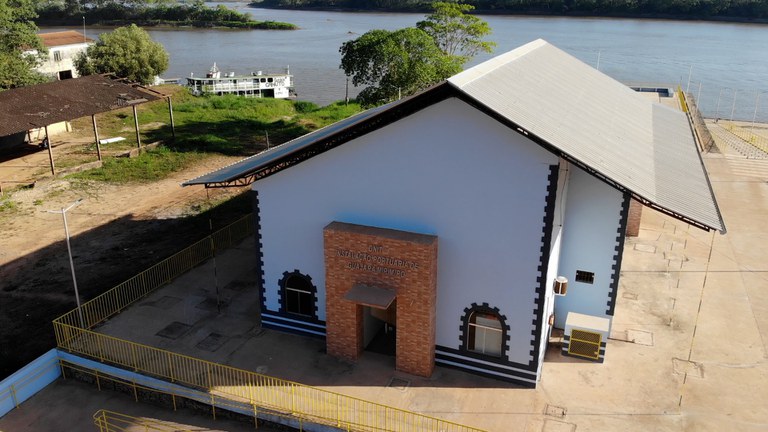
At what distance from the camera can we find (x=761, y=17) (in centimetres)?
11894

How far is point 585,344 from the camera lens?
18.5 m

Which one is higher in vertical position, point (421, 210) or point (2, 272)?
point (421, 210)

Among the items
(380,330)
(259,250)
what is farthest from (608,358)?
(259,250)

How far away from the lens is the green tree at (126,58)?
195 feet

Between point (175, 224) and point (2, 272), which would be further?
point (175, 224)

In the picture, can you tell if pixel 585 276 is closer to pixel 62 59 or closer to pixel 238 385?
pixel 238 385

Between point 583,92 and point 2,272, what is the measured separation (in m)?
24.7

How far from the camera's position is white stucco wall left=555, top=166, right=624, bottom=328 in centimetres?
1838

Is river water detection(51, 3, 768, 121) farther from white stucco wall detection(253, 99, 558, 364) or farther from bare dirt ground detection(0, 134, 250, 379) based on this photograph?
white stucco wall detection(253, 99, 558, 364)

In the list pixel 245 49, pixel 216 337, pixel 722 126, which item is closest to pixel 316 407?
pixel 216 337

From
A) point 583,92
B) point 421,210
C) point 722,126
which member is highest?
point 583,92

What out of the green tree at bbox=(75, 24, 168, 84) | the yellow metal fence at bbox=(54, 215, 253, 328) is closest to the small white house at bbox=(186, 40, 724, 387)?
the yellow metal fence at bbox=(54, 215, 253, 328)

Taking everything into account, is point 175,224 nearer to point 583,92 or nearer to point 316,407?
point 316,407

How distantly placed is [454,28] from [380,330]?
3549cm
